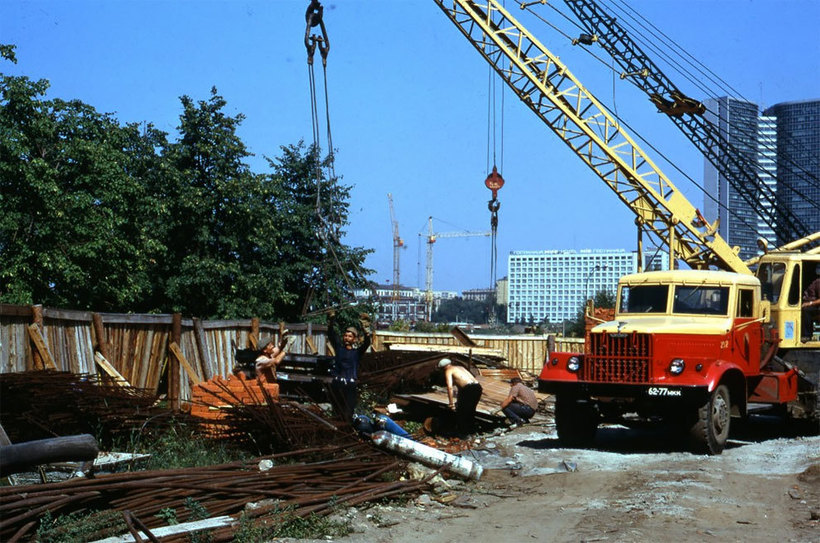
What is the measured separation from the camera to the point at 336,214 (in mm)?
46094

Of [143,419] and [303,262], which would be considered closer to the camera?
[143,419]

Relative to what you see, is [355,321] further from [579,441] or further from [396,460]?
[396,460]

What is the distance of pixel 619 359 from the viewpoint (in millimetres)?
13938

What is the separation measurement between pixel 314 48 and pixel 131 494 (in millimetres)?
13370

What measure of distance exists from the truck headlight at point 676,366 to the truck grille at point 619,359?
31 centimetres

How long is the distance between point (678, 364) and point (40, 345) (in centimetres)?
856

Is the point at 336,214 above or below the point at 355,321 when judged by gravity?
above

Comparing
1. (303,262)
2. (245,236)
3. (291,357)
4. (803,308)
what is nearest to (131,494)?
(291,357)

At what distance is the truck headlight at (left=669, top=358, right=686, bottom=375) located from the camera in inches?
533

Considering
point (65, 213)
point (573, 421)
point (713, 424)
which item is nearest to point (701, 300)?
point (713, 424)

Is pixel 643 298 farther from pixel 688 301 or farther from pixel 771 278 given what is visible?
pixel 771 278

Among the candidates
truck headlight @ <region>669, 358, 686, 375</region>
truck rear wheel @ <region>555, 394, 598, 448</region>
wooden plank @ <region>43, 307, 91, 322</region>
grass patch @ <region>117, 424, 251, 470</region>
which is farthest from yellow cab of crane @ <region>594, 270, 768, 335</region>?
wooden plank @ <region>43, 307, 91, 322</region>

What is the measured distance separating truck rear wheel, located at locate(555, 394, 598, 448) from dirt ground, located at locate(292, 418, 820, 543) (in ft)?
0.98

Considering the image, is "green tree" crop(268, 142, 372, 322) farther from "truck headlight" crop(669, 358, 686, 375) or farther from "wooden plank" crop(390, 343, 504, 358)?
"truck headlight" crop(669, 358, 686, 375)
